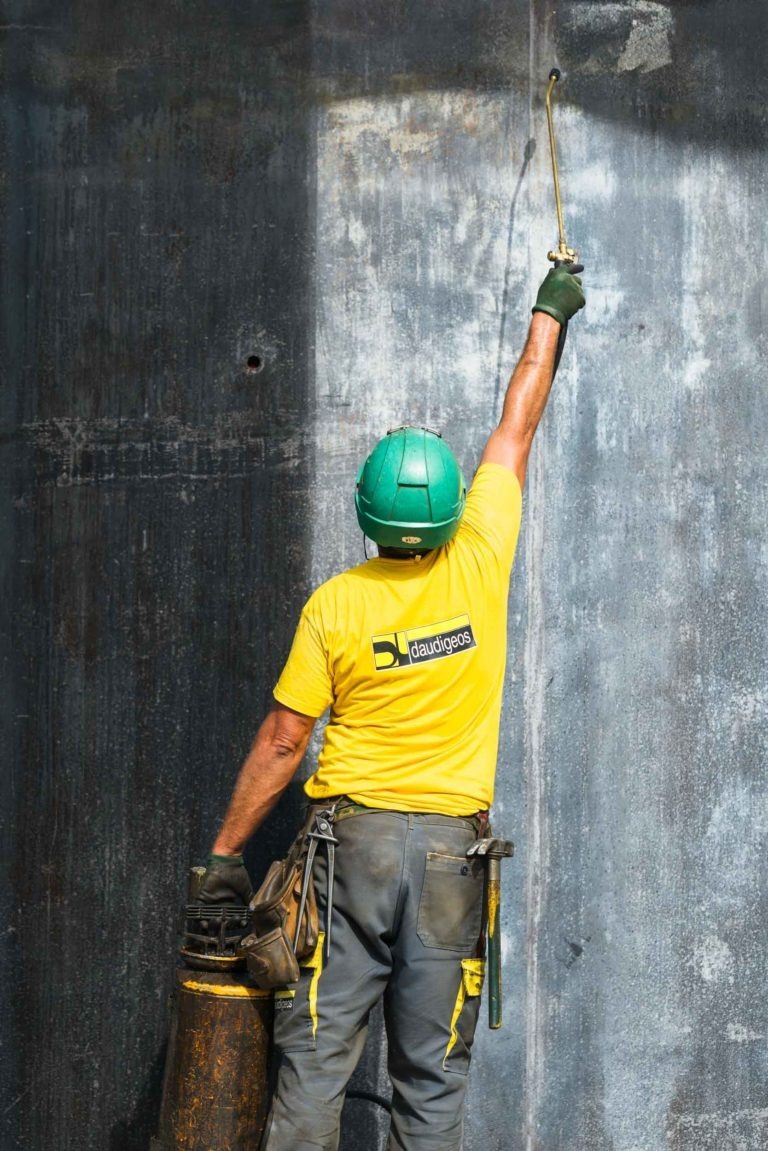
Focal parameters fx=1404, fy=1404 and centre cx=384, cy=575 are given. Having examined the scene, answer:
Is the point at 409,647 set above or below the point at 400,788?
above

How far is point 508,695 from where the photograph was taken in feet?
13.5

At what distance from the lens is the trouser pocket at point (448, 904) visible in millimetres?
3309

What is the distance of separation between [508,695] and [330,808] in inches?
35.6

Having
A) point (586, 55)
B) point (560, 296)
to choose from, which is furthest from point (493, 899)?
point (586, 55)

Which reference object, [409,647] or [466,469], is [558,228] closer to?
[466,469]

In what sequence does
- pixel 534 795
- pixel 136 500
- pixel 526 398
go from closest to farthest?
pixel 526 398
pixel 534 795
pixel 136 500

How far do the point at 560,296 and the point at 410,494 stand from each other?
2.80 ft

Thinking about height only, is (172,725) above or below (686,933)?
above

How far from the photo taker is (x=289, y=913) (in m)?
3.36

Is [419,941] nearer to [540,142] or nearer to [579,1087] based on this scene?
[579,1087]

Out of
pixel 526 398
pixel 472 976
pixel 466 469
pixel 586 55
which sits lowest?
pixel 472 976

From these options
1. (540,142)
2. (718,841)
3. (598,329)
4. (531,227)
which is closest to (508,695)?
(718,841)

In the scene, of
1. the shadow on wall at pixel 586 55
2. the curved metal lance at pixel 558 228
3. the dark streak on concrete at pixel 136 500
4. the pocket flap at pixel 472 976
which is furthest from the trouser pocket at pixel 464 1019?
the shadow on wall at pixel 586 55

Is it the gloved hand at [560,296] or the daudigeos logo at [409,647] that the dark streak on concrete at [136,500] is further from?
the daudigeos logo at [409,647]
